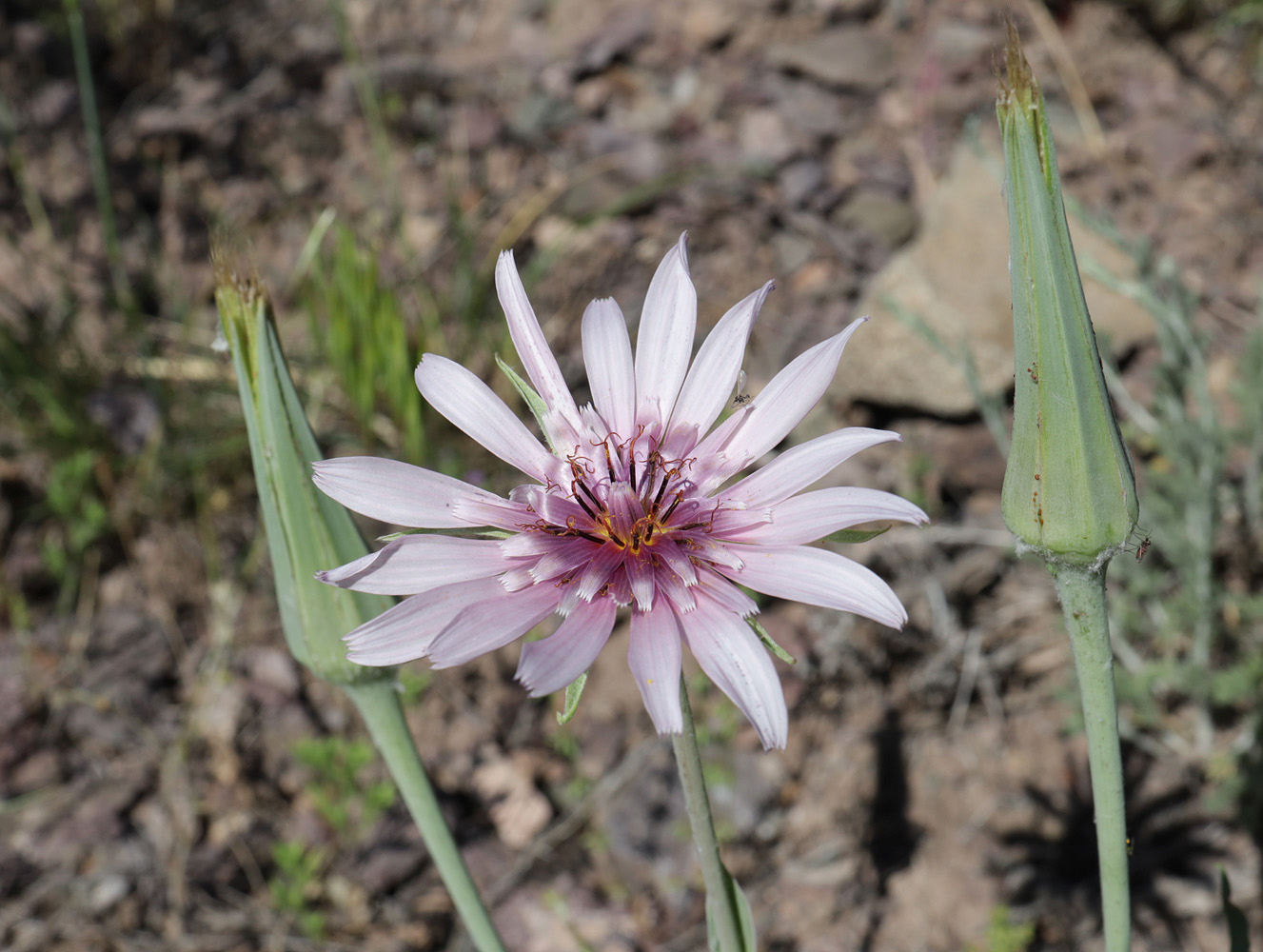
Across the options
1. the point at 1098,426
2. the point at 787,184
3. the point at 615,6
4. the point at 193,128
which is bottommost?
the point at 1098,426

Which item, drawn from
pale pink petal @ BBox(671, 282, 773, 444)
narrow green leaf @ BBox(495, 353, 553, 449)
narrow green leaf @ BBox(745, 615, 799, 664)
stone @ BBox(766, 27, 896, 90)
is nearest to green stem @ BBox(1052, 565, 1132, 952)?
narrow green leaf @ BBox(745, 615, 799, 664)

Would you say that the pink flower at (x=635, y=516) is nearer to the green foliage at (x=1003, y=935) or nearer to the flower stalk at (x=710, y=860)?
the flower stalk at (x=710, y=860)

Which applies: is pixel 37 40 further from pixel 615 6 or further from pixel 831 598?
pixel 831 598

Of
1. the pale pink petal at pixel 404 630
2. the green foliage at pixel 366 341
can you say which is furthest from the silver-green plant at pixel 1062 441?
the green foliage at pixel 366 341

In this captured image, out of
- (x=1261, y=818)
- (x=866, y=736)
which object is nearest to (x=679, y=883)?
(x=866, y=736)

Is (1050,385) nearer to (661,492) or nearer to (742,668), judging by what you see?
(742,668)
